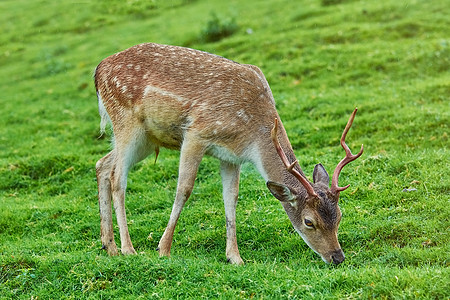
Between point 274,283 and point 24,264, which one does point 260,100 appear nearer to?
point 274,283

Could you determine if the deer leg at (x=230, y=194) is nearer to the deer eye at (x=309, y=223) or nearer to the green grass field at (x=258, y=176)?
the green grass field at (x=258, y=176)

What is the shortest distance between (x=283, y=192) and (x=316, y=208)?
0.40 metres

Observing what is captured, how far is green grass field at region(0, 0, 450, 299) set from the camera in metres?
5.56

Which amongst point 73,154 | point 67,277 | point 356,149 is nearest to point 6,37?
point 73,154

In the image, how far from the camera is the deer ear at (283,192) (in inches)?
233

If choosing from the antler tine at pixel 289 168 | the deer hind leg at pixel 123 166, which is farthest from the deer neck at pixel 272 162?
the deer hind leg at pixel 123 166

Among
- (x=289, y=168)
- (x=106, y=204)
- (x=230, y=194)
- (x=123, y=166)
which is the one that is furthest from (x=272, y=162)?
(x=106, y=204)

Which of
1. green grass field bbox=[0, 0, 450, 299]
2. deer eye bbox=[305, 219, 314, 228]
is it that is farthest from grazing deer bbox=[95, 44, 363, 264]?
green grass field bbox=[0, 0, 450, 299]

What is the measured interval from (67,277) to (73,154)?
490cm

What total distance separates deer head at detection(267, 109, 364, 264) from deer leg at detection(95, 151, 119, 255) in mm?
2189

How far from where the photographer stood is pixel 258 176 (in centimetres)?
877

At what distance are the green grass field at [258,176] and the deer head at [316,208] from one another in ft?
0.81

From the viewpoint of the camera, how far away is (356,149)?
9.37 meters

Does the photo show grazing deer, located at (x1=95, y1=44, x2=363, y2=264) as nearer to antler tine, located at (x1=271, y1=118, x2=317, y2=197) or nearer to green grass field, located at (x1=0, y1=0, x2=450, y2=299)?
antler tine, located at (x1=271, y1=118, x2=317, y2=197)
